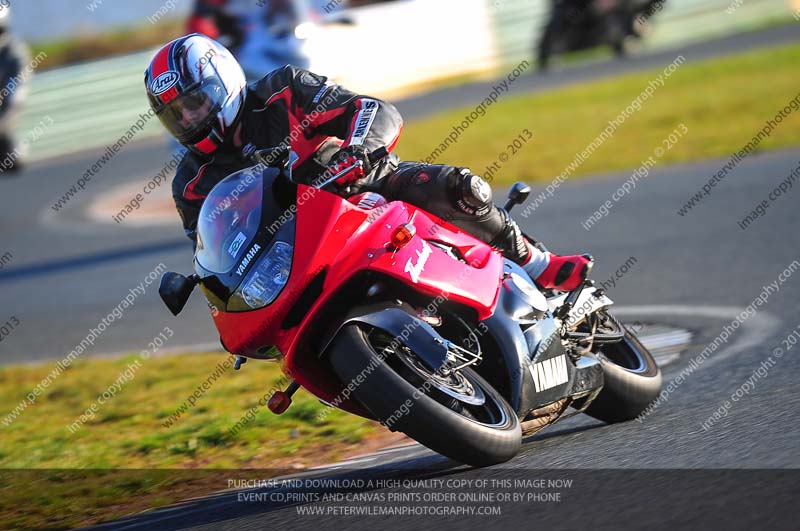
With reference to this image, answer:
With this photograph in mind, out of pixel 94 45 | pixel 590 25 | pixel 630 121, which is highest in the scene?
pixel 630 121

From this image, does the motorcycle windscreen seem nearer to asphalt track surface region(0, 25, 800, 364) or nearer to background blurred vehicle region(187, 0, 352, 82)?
asphalt track surface region(0, 25, 800, 364)

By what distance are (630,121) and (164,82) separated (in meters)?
12.4

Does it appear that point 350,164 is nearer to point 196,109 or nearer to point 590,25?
point 196,109

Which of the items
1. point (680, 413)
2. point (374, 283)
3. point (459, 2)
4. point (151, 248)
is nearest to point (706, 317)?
point (680, 413)

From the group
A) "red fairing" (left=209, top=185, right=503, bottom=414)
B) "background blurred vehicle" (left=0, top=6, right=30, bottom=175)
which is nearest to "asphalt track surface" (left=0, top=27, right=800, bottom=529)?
"red fairing" (left=209, top=185, right=503, bottom=414)

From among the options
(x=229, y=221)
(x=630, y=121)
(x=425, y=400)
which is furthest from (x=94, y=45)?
(x=425, y=400)

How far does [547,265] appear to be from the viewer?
17.3ft

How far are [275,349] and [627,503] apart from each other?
1468 mm

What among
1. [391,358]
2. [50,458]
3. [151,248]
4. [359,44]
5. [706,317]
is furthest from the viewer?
[359,44]

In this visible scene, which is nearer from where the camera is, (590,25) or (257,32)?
(257,32)

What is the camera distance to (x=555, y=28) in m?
22.5

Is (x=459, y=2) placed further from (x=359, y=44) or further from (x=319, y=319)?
(x=319, y=319)

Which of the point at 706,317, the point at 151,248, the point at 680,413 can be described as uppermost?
the point at 680,413

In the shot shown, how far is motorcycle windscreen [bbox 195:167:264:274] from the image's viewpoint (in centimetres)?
421
